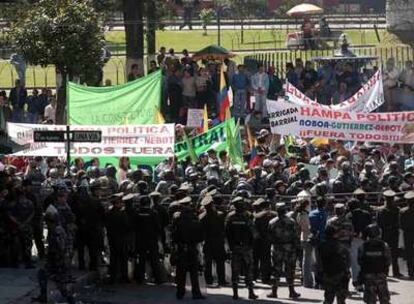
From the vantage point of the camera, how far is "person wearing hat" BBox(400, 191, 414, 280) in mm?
21297

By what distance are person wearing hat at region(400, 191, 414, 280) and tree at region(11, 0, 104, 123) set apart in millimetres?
10946

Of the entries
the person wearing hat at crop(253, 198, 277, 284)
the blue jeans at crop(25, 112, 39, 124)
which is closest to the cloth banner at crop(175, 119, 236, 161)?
the person wearing hat at crop(253, 198, 277, 284)

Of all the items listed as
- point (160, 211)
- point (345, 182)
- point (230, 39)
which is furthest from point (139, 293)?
point (230, 39)

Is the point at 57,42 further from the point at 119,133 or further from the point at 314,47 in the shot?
the point at 314,47

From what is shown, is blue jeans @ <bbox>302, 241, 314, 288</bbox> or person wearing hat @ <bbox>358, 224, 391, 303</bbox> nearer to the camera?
person wearing hat @ <bbox>358, 224, 391, 303</bbox>

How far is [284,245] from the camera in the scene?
2009 centimetres

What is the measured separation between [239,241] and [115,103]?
256 inches

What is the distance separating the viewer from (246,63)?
34.1 metres

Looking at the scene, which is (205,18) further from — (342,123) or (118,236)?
(118,236)

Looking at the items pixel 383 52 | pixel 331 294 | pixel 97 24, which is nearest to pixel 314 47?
pixel 383 52

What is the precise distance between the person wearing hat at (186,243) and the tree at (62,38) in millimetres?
10502

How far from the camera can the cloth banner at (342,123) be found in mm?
24328

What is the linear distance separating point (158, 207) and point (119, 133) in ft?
10.5

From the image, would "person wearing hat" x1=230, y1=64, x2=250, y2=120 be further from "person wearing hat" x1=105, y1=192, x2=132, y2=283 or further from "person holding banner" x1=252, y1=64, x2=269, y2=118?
"person wearing hat" x1=105, y1=192, x2=132, y2=283
